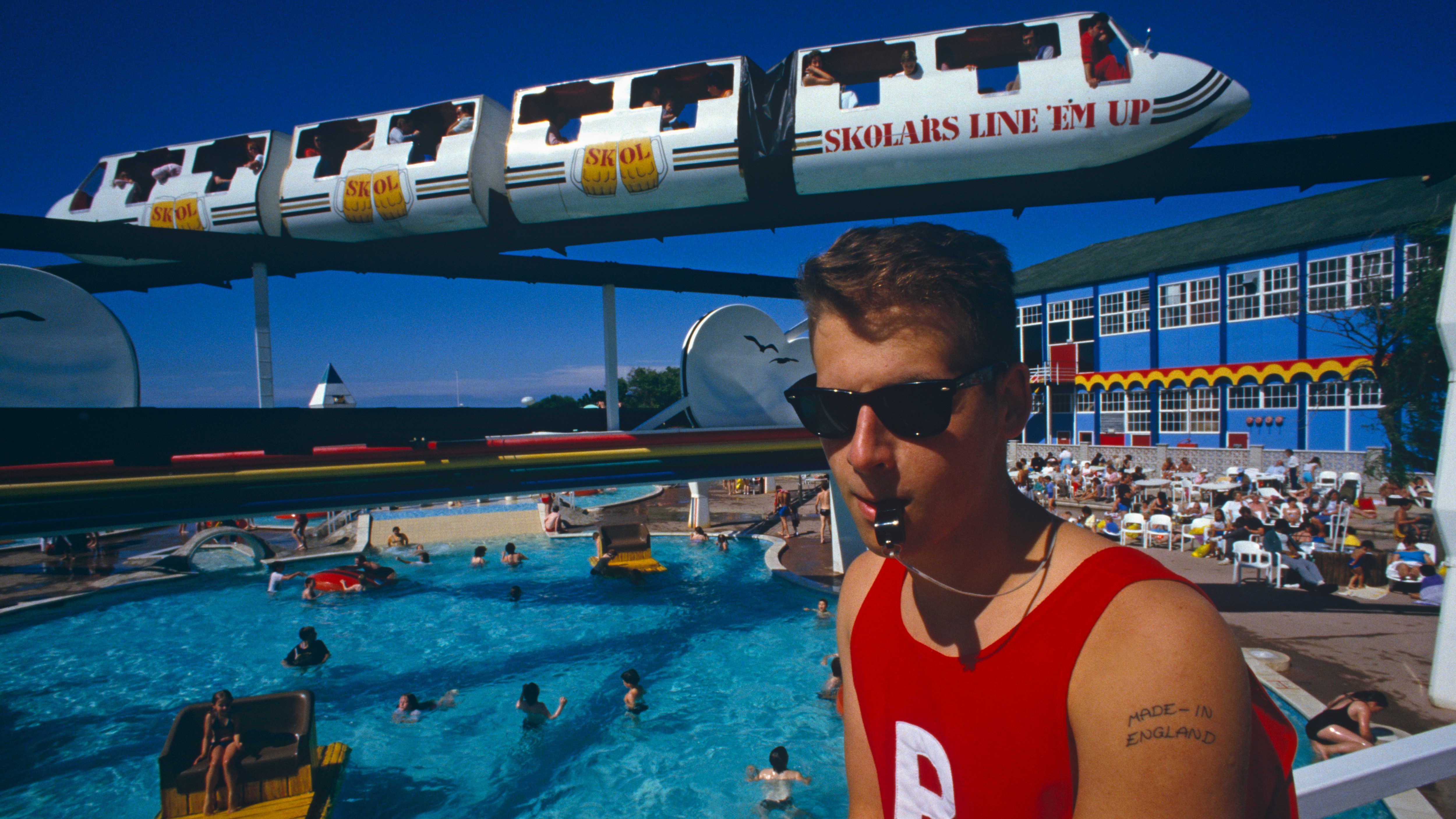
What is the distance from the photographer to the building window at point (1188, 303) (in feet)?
98.7

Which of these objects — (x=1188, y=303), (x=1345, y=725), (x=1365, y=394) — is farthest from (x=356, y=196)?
(x=1188, y=303)

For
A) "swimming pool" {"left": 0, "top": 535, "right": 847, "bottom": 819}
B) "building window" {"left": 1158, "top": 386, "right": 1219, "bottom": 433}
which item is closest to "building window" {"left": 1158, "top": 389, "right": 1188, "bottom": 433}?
"building window" {"left": 1158, "top": 386, "right": 1219, "bottom": 433}

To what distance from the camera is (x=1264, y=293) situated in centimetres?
2838

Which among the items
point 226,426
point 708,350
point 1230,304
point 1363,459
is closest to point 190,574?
point 226,426

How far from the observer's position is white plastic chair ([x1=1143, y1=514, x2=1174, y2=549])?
15.4m

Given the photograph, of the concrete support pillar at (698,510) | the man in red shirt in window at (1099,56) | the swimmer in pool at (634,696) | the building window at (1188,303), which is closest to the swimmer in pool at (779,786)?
the swimmer in pool at (634,696)

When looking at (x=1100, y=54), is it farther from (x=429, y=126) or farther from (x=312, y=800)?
(x=312, y=800)

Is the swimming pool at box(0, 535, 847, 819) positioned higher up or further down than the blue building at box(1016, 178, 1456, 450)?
further down

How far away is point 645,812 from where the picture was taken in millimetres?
7520

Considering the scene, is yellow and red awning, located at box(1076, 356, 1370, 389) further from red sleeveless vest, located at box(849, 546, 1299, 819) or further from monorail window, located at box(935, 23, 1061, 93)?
red sleeveless vest, located at box(849, 546, 1299, 819)

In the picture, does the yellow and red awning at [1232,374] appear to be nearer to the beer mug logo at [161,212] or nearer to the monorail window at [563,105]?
the monorail window at [563,105]

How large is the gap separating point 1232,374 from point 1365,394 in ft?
15.7

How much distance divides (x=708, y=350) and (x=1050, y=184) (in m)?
5.84

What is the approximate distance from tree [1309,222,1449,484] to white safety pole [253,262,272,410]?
20.9 meters
